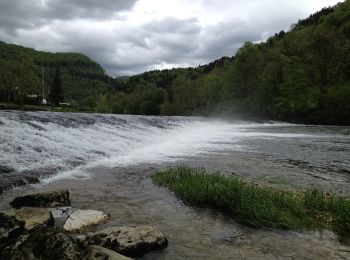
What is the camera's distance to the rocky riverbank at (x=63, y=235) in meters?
5.29

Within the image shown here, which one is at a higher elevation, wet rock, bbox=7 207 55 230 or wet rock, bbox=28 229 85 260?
wet rock, bbox=28 229 85 260

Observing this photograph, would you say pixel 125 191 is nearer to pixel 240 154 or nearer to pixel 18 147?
pixel 18 147

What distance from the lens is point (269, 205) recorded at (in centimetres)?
872

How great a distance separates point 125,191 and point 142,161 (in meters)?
6.16

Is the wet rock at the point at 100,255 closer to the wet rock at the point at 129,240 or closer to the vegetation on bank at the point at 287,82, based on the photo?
the wet rock at the point at 129,240

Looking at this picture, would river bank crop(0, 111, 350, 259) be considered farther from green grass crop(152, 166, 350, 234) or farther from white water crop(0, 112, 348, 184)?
green grass crop(152, 166, 350, 234)

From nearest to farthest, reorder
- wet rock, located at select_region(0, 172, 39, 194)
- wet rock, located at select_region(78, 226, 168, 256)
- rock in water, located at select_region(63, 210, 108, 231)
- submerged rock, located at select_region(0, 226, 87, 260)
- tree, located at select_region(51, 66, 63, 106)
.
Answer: submerged rock, located at select_region(0, 226, 87, 260) < wet rock, located at select_region(78, 226, 168, 256) < rock in water, located at select_region(63, 210, 108, 231) < wet rock, located at select_region(0, 172, 39, 194) < tree, located at select_region(51, 66, 63, 106)

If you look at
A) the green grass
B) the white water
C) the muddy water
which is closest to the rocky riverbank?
the muddy water

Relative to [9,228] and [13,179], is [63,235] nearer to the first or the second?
[9,228]

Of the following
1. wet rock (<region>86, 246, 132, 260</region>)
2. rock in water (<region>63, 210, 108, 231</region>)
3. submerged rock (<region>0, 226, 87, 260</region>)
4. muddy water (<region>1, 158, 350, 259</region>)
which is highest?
submerged rock (<region>0, 226, 87, 260</region>)

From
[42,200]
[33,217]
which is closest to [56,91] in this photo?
[42,200]

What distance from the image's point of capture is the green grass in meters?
Result: 8.06

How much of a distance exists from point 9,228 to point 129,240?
6.74 ft

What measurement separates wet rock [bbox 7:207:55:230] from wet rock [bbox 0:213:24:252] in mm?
152
